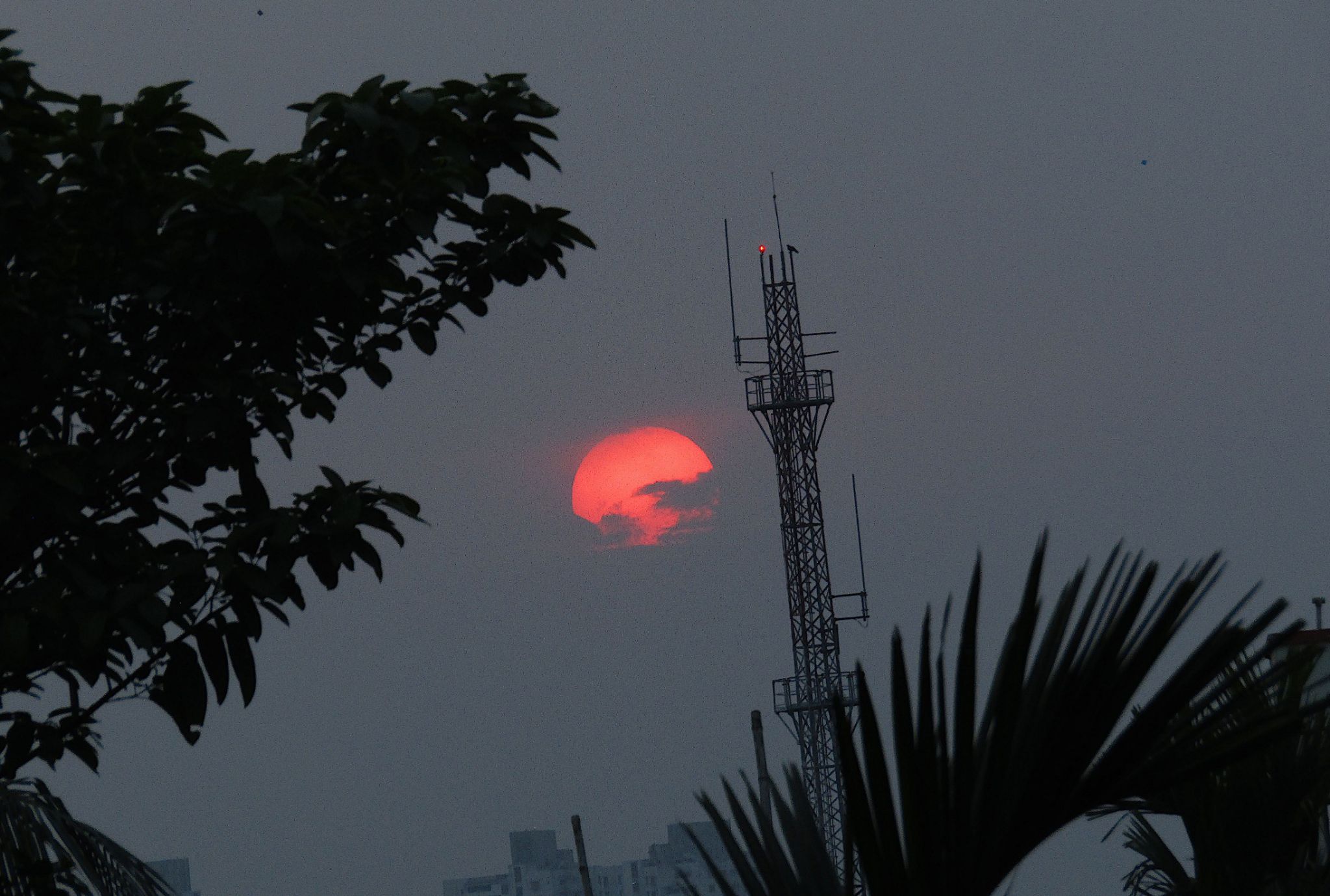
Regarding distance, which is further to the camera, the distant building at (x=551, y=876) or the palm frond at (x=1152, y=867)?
the distant building at (x=551, y=876)

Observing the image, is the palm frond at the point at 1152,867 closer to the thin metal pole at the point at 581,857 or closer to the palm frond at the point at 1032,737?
the palm frond at the point at 1032,737

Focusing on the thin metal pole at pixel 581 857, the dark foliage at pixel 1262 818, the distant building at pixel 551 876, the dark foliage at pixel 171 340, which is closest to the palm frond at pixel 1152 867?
the dark foliage at pixel 1262 818

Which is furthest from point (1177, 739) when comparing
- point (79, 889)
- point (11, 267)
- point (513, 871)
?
point (513, 871)

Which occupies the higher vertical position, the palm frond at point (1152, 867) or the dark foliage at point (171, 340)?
the dark foliage at point (171, 340)

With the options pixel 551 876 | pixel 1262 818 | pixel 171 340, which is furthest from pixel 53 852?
pixel 551 876

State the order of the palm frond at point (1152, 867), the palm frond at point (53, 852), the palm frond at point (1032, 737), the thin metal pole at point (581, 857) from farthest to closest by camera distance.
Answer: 1. the thin metal pole at point (581, 857)
2. the palm frond at point (1152, 867)
3. the palm frond at point (53, 852)
4. the palm frond at point (1032, 737)

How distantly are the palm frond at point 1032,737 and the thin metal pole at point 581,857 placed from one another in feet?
46.8

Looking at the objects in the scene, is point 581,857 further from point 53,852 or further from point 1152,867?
point 53,852

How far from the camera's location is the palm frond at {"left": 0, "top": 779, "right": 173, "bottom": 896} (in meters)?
3.75

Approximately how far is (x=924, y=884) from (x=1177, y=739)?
17.8 inches

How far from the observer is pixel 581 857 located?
55.2ft

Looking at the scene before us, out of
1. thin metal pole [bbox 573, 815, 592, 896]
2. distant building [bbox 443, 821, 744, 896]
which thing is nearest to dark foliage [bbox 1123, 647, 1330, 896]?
thin metal pole [bbox 573, 815, 592, 896]

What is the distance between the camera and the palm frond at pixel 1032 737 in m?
2.09

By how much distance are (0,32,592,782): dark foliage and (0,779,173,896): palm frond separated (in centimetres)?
29
